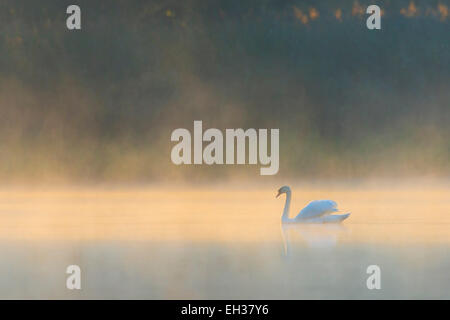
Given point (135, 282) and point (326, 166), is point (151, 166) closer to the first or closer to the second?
point (326, 166)

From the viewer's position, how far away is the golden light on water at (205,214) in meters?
9.77

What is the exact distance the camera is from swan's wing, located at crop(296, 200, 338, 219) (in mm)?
10891

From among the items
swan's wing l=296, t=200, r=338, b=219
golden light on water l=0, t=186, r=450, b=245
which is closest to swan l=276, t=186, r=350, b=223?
swan's wing l=296, t=200, r=338, b=219

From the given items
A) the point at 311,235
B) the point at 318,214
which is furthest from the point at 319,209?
the point at 311,235

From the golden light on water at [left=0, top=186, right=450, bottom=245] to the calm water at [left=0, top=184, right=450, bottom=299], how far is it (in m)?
0.02

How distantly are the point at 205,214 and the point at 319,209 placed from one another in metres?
1.70

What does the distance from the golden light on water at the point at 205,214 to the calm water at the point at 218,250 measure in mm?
18

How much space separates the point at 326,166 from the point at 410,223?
7061mm

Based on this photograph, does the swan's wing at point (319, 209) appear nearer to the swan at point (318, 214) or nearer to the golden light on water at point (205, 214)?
the swan at point (318, 214)

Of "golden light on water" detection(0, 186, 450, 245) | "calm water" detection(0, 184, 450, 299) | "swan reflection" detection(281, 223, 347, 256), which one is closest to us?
"calm water" detection(0, 184, 450, 299)

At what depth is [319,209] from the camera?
10906mm

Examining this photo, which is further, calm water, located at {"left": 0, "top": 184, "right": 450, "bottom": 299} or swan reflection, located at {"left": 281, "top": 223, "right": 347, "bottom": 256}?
swan reflection, located at {"left": 281, "top": 223, "right": 347, "bottom": 256}

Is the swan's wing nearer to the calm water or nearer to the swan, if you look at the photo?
the swan
